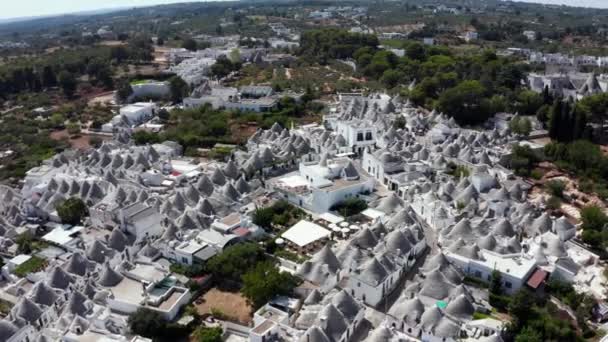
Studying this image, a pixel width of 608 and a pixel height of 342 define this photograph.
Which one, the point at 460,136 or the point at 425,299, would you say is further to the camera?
the point at 460,136

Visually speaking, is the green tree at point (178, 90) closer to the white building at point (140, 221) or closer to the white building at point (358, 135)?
the white building at point (358, 135)

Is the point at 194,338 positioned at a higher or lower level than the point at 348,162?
lower

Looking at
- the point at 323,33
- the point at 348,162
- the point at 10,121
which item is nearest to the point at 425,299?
the point at 348,162

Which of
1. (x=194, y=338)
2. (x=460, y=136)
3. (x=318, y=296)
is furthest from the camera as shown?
(x=460, y=136)

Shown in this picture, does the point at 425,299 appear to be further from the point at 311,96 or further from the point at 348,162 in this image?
the point at 311,96

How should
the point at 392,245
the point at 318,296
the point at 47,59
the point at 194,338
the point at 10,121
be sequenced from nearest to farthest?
the point at 194,338
the point at 318,296
the point at 392,245
the point at 10,121
the point at 47,59

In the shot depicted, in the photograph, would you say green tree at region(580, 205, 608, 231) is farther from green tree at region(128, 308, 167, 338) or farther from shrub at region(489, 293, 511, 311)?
green tree at region(128, 308, 167, 338)
